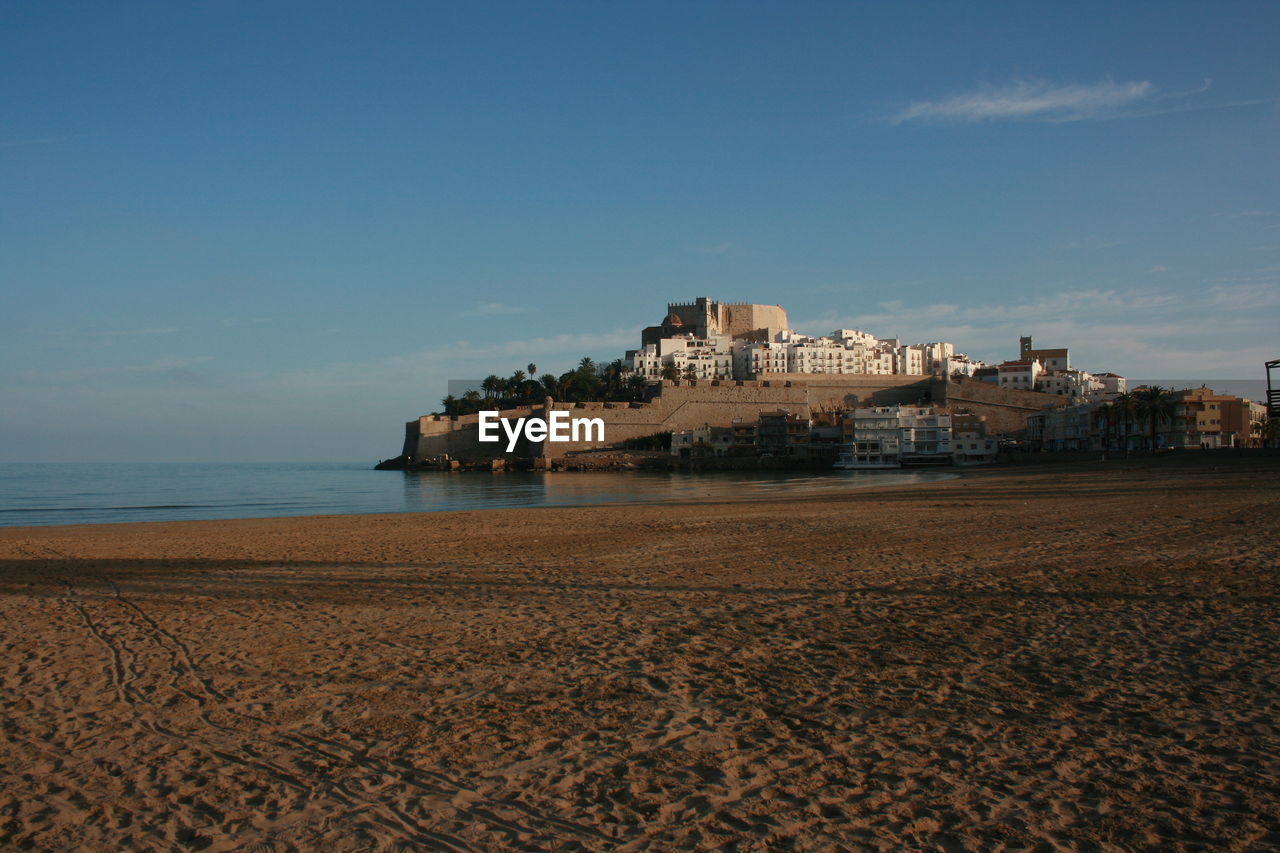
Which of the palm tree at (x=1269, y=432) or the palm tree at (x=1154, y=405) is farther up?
the palm tree at (x=1154, y=405)

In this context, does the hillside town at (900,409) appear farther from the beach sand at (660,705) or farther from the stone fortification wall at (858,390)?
the beach sand at (660,705)

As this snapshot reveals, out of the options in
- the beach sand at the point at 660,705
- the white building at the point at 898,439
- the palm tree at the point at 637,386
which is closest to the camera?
the beach sand at the point at 660,705

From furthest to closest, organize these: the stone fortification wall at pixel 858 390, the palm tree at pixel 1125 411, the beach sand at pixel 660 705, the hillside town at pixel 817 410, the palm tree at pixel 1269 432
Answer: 1. the stone fortification wall at pixel 858 390
2. the hillside town at pixel 817 410
3. the palm tree at pixel 1125 411
4. the palm tree at pixel 1269 432
5. the beach sand at pixel 660 705

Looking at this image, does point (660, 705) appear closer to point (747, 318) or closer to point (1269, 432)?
point (1269, 432)

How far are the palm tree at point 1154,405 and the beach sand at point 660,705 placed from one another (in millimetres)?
46825

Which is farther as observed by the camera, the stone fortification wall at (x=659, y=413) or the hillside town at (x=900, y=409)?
the stone fortification wall at (x=659, y=413)

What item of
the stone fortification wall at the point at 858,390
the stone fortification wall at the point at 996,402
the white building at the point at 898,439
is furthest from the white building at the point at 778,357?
the white building at the point at 898,439

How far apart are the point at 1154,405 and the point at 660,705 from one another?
56.3 metres

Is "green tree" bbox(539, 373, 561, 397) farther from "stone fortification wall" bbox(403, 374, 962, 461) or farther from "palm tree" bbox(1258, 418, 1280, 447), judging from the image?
"palm tree" bbox(1258, 418, 1280, 447)

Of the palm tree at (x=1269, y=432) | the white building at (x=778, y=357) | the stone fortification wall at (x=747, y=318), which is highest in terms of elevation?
the stone fortification wall at (x=747, y=318)

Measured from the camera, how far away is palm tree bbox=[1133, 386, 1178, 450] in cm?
5138

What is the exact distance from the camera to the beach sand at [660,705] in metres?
3.47

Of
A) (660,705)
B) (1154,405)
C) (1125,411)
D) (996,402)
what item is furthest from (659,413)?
(660,705)

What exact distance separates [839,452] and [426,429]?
38297 mm
